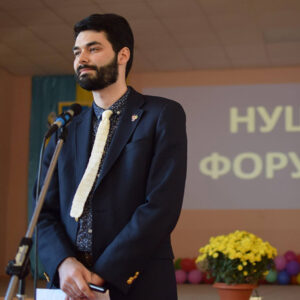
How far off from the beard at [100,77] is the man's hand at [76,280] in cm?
51

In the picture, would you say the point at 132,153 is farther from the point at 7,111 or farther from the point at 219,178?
the point at 7,111

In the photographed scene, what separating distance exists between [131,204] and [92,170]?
150 mm

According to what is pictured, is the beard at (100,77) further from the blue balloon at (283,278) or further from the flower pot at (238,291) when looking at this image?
the blue balloon at (283,278)

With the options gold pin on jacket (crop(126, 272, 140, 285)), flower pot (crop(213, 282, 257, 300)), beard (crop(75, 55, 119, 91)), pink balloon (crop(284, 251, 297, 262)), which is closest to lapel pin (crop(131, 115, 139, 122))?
beard (crop(75, 55, 119, 91))

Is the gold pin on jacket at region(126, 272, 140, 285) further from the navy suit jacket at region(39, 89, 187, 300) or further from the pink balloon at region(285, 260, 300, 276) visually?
the pink balloon at region(285, 260, 300, 276)

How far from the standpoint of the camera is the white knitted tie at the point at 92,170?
1767 mm

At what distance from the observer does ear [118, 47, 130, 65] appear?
6.16 feet

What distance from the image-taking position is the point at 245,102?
869 cm

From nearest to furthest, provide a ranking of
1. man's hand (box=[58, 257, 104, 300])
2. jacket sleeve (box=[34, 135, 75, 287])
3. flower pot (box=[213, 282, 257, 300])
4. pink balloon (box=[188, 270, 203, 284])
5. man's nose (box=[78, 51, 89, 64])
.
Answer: man's hand (box=[58, 257, 104, 300]) < jacket sleeve (box=[34, 135, 75, 287]) < man's nose (box=[78, 51, 89, 64]) < flower pot (box=[213, 282, 257, 300]) < pink balloon (box=[188, 270, 203, 284])

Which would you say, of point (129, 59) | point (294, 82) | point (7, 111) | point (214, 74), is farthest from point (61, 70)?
point (129, 59)

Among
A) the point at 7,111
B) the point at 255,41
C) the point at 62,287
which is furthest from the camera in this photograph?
the point at 7,111

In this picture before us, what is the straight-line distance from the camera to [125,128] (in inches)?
72.4

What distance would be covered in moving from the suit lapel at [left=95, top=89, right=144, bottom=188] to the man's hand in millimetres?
248

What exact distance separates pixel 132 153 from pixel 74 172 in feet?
Answer: 0.64
